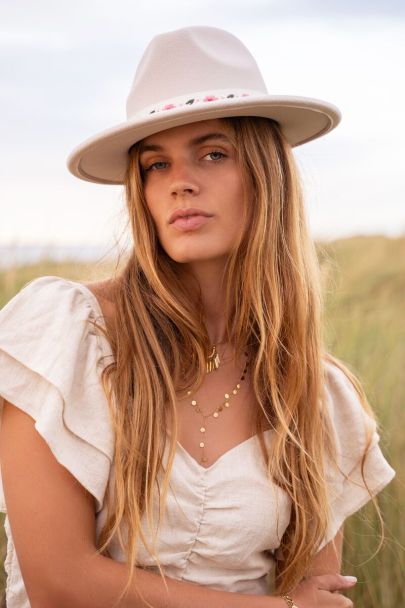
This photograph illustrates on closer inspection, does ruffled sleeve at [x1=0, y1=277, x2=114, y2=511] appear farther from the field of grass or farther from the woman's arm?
the field of grass

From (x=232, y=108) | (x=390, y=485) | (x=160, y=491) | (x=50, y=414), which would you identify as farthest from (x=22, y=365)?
(x=390, y=485)

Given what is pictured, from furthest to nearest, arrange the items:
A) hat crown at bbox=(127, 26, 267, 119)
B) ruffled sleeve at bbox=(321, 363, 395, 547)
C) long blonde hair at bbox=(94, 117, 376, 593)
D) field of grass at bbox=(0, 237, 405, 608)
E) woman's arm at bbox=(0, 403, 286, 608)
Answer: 1. field of grass at bbox=(0, 237, 405, 608)
2. ruffled sleeve at bbox=(321, 363, 395, 547)
3. hat crown at bbox=(127, 26, 267, 119)
4. long blonde hair at bbox=(94, 117, 376, 593)
5. woman's arm at bbox=(0, 403, 286, 608)

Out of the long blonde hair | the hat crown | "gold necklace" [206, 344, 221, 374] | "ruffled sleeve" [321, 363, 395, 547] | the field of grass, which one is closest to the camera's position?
the long blonde hair

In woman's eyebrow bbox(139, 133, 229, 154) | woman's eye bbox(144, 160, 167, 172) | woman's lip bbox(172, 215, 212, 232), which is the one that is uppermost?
woman's eyebrow bbox(139, 133, 229, 154)

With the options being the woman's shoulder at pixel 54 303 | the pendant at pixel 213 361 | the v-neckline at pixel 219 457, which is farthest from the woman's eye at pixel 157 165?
the v-neckline at pixel 219 457

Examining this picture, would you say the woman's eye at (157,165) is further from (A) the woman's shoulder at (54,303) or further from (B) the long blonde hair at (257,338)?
(A) the woman's shoulder at (54,303)

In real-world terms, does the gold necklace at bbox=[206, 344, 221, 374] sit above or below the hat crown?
below

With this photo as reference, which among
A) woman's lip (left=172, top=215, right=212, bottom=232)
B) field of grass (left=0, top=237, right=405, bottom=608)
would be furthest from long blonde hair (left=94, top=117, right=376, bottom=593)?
field of grass (left=0, top=237, right=405, bottom=608)

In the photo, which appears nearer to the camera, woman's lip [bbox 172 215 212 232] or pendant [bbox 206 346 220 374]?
woman's lip [bbox 172 215 212 232]

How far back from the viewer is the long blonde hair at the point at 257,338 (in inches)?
87.4

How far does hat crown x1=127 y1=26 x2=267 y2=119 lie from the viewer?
2332 mm

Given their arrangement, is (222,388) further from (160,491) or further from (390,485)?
(390,485)

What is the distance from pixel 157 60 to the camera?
2.37 meters

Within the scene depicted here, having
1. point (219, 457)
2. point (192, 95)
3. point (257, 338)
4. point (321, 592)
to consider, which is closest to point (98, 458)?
point (219, 457)
